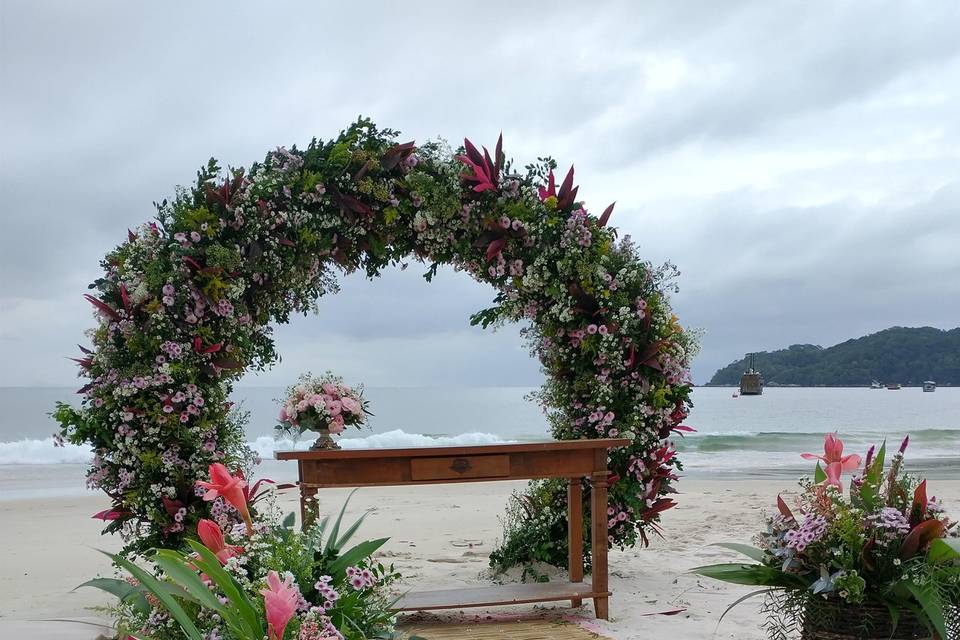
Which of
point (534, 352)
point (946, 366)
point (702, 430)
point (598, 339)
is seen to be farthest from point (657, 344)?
point (946, 366)

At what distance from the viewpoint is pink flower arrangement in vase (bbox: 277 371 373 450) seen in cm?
557

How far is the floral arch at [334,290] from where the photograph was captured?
18.6ft

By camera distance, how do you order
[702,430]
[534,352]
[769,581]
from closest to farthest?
[769,581] < [534,352] < [702,430]

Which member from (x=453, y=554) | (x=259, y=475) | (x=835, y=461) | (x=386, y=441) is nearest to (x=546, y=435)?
(x=386, y=441)

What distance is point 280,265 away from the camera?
6027 mm

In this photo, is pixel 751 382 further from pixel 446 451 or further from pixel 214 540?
pixel 214 540

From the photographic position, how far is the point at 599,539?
5633 mm

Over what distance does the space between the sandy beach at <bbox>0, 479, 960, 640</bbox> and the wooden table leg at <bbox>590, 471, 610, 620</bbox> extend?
143 mm

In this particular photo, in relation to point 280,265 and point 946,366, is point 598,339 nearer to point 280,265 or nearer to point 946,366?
point 280,265

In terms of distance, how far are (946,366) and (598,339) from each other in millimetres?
42899

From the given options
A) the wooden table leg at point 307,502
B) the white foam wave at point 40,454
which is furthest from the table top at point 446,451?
the white foam wave at point 40,454

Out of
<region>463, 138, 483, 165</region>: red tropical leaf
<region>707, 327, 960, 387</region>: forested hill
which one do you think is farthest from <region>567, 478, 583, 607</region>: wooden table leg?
<region>707, 327, 960, 387</region>: forested hill

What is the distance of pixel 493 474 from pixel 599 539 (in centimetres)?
93

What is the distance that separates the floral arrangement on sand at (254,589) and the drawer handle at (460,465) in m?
2.53
